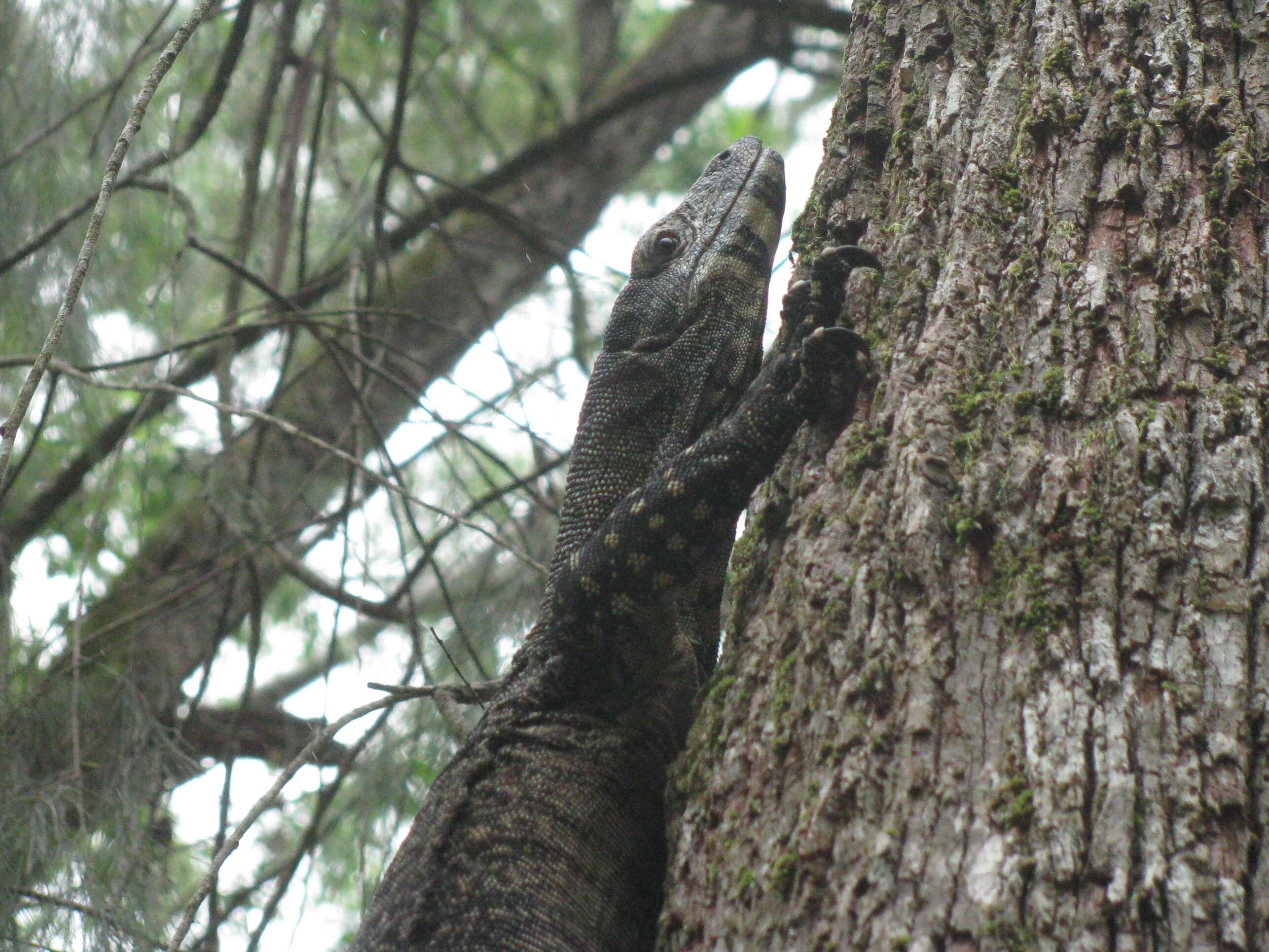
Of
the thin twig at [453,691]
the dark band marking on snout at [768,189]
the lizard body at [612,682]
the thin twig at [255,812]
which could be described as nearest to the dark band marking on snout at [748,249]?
the dark band marking on snout at [768,189]

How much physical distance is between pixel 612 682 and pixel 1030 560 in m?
1.52

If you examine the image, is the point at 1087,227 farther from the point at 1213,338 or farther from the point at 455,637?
the point at 455,637

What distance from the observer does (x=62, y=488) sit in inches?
238

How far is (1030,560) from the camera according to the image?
2.15 metres

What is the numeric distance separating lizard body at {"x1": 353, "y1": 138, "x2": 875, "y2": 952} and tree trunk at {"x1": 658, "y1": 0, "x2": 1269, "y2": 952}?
0.63ft

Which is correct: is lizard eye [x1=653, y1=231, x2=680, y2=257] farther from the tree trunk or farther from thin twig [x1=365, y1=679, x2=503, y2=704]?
thin twig [x1=365, y1=679, x2=503, y2=704]

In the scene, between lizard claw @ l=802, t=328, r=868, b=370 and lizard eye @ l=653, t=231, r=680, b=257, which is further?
lizard eye @ l=653, t=231, r=680, b=257

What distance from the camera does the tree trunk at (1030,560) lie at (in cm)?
183

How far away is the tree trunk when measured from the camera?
1.83m

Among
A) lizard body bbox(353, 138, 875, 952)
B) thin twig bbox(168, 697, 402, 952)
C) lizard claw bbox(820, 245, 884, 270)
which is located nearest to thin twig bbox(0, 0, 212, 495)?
thin twig bbox(168, 697, 402, 952)

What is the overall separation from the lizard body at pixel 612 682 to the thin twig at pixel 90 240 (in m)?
1.50

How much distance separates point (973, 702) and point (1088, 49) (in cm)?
183

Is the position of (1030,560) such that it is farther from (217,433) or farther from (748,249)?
(217,433)

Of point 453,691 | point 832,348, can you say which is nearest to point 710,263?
point 832,348
